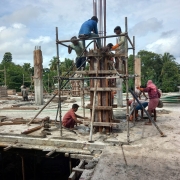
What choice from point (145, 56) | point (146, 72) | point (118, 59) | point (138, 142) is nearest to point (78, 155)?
point (138, 142)

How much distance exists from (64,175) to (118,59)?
4725 millimetres

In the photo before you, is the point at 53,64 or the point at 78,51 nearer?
the point at 78,51

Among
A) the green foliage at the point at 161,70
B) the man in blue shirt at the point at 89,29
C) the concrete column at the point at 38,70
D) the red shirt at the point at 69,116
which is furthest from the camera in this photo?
the green foliage at the point at 161,70

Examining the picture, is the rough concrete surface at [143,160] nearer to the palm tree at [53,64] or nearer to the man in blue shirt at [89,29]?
the man in blue shirt at [89,29]

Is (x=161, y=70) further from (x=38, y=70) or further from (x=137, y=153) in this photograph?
(x=137, y=153)

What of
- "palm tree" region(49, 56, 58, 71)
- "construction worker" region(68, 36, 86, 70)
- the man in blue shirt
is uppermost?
"palm tree" region(49, 56, 58, 71)

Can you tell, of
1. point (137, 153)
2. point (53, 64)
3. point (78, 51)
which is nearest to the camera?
point (137, 153)

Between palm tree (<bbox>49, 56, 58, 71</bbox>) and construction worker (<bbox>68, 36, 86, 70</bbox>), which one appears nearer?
construction worker (<bbox>68, 36, 86, 70</bbox>)

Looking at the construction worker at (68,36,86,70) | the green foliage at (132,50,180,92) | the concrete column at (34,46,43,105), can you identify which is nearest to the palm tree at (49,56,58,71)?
the green foliage at (132,50,180,92)

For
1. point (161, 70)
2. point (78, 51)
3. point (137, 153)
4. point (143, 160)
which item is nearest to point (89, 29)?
point (78, 51)

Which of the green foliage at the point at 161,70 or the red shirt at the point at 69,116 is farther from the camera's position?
the green foliage at the point at 161,70

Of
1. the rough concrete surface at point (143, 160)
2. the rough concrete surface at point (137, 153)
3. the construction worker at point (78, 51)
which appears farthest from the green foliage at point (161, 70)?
the rough concrete surface at point (143, 160)

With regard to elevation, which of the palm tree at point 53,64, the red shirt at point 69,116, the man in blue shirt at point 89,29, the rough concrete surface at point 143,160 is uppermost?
the palm tree at point 53,64

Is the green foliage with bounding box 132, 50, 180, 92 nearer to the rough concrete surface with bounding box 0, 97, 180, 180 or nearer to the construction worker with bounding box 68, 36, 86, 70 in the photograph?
the construction worker with bounding box 68, 36, 86, 70
